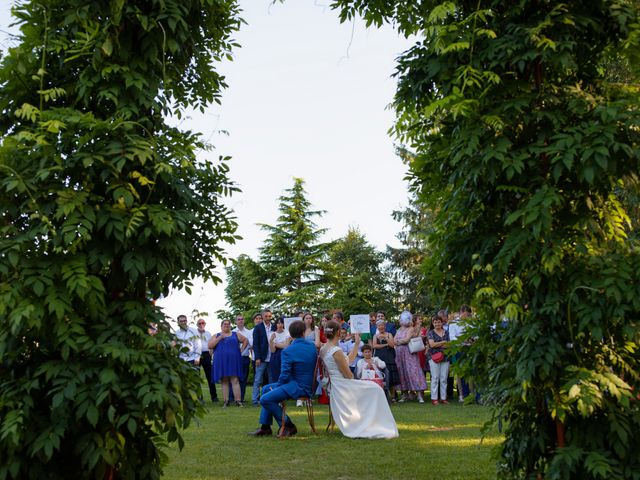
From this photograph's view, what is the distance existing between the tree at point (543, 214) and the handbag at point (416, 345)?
38.6ft

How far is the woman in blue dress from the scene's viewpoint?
1798cm

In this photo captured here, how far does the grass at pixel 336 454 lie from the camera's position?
838cm

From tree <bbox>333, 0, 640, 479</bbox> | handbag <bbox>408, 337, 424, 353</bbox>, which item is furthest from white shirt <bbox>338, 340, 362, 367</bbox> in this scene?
tree <bbox>333, 0, 640, 479</bbox>

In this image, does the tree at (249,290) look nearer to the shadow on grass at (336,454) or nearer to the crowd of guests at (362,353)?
the crowd of guests at (362,353)

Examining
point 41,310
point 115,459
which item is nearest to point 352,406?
point 115,459

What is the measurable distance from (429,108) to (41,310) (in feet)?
11.3

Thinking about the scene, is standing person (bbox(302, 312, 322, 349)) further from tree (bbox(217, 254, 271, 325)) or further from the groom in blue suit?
tree (bbox(217, 254, 271, 325))

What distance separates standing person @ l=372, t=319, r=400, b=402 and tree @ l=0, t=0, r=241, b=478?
40.3 feet

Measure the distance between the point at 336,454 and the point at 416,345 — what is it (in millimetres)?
8722

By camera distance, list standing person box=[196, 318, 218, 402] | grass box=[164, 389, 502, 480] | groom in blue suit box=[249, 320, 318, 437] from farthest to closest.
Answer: standing person box=[196, 318, 218, 402] → groom in blue suit box=[249, 320, 318, 437] → grass box=[164, 389, 502, 480]

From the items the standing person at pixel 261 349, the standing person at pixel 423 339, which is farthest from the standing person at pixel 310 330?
the standing person at pixel 423 339

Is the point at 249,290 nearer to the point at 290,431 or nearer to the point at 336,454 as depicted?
the point at 290,431

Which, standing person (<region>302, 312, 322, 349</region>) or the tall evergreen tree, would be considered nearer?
Answer: standing person (<region>302, 312, 322, 349</region>)

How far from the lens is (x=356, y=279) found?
5050 centimetres
